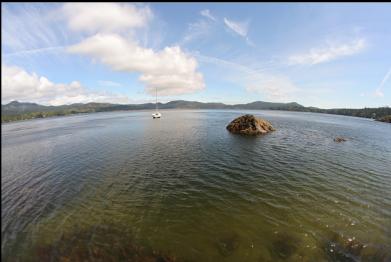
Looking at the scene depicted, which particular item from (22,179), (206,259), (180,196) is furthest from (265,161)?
(22,179)

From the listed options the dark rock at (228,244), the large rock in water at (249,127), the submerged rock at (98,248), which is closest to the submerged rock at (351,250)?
the dark rock at (228,244)

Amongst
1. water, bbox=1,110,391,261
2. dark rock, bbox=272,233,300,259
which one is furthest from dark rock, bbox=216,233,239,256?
dark rock, bbox=272,233,300,259

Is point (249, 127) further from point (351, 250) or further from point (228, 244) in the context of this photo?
point (228, 244)

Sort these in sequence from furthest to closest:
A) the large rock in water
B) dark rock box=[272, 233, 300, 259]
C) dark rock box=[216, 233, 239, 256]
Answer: the large rock in water < dark rock box=[216, 233, 239, 256] < dark rock box=[272, 233, 300, 259]

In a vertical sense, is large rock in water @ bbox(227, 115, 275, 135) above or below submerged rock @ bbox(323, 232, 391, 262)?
above

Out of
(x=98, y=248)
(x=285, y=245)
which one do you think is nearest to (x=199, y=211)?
(x=285, y=245)

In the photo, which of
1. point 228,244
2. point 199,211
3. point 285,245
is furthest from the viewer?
point 199,211

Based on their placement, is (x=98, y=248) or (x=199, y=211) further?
(x=199, y=211)

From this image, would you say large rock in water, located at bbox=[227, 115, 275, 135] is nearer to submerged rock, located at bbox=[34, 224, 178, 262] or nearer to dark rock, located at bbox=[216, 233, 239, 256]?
dark rock, located at bbox=[216, 233, 239, 256]

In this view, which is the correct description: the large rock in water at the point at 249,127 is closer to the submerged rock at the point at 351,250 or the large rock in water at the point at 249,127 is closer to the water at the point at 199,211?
the water at the point at 199,211

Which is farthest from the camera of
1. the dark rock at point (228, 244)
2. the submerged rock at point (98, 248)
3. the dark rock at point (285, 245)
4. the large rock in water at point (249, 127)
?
the large rock in water at point (249, 127)

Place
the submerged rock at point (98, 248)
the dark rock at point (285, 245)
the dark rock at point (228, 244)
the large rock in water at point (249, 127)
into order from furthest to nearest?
the large rock in water at point (249, 127)
the dark rock at point (228, 244)
the dark rock at point (285, 245)
the submerged rock at point (98, 248)

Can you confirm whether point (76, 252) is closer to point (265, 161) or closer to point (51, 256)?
point (51, 256)

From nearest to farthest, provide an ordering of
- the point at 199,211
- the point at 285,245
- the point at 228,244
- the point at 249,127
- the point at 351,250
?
the point at 351,250 → the point at 285,245 → the point at 228,244 → the point at 199,211 → the point at 249,127
